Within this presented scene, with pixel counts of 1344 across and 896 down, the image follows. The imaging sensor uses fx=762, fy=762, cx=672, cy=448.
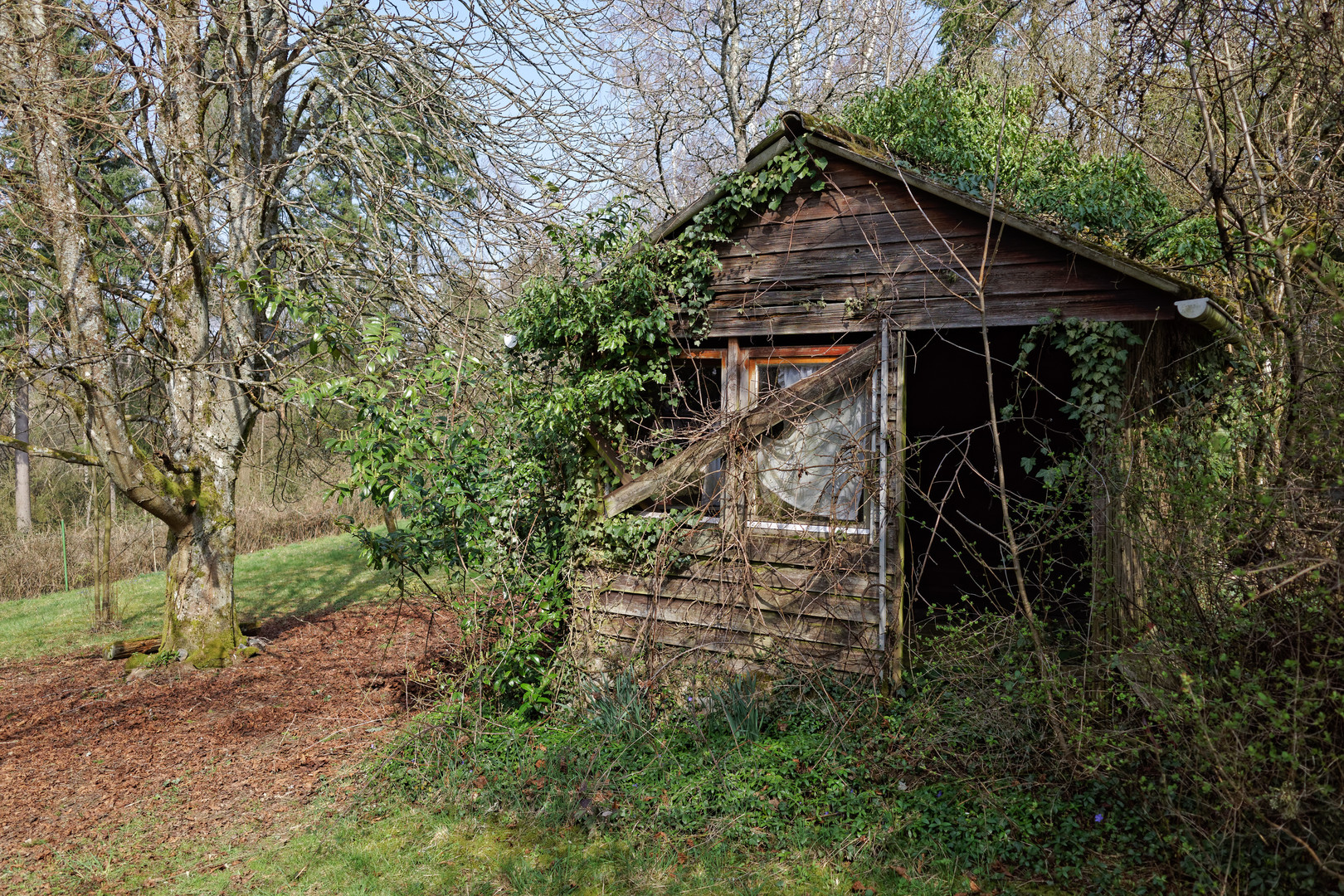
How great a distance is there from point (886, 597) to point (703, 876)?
263 centimetres

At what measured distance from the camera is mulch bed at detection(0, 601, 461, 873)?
224 inches

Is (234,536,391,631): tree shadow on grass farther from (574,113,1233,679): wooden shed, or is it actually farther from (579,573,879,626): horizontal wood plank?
(574,113,1233,679): wooden shed

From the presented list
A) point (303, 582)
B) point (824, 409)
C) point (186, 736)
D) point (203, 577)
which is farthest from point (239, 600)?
point (824, 409)

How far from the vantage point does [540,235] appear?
26.9 feet

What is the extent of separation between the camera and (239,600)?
12.8m

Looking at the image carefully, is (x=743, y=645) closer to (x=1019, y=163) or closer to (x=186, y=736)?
(x=186, y=736)

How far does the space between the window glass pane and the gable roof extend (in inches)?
63.8

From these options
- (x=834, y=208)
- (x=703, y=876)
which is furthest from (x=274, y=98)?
(x=703, y=876)

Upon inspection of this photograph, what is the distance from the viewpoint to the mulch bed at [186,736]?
224 inches

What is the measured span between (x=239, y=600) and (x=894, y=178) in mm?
12155

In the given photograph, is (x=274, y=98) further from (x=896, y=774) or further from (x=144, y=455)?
(x=896, y=774)

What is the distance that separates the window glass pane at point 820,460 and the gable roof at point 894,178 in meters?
1.62

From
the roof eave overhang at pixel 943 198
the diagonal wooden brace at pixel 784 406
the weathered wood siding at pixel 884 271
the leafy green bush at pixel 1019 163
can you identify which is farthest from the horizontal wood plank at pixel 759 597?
the leafy green bush at pixel 1019 163

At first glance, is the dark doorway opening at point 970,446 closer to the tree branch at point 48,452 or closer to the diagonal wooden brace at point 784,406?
the diagonal wooden brace at point 784,406
